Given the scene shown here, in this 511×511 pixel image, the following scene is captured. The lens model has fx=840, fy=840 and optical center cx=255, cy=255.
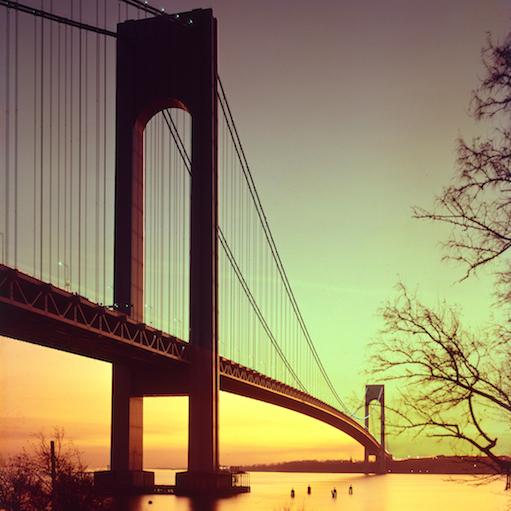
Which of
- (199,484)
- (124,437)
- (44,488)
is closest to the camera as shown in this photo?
(44,488)

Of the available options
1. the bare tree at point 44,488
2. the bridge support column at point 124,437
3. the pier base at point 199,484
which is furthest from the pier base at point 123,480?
the bare tree at point 44,488

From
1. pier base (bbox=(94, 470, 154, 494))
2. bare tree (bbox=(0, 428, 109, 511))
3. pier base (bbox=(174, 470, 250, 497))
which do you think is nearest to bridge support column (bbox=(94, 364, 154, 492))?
pier base (bbox=(94, 470, 154, 494))

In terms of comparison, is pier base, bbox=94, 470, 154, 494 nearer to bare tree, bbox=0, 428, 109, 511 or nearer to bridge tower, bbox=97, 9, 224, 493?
bridge tower, bbox=97, 9, 224, 493

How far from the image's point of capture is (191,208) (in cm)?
4516

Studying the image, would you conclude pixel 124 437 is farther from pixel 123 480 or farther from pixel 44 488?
pixel 44 488

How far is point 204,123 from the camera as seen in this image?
45.7m

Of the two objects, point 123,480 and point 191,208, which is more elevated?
point 191,208

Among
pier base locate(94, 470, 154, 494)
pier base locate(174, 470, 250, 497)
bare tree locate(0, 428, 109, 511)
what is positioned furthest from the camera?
pier base locate(174, 470, 250, 497)

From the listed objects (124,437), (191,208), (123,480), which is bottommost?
(123,480)

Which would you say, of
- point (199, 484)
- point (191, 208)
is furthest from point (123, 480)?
point (191, 208)

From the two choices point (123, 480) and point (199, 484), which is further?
point (123, 480)

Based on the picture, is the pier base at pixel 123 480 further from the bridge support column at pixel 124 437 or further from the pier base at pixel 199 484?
the pier base at pixel 199 484

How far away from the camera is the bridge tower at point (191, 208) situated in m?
44.0

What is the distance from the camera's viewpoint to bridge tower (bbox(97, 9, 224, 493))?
43969 mm
